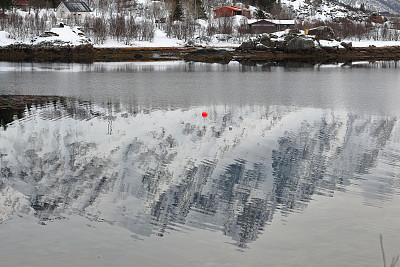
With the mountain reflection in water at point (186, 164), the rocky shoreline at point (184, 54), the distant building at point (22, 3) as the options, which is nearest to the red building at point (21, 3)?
the distant building at point (22, 3)

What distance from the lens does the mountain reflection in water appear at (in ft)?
37.0

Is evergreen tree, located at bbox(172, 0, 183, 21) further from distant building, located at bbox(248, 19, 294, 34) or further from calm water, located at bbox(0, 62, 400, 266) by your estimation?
calm water, located at bbox(0, 62, 400, 266)

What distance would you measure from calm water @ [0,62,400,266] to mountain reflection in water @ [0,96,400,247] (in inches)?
1.8

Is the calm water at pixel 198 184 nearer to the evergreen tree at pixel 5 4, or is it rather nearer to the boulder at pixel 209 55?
the boulder at pixel 209 55

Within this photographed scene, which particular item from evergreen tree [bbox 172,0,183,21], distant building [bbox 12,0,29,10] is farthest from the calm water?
distant building [bbox 12,0,29,10]

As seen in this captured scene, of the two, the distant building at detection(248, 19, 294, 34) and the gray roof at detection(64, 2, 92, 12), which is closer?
the gray roof at detection(64, 2, 92, 12)

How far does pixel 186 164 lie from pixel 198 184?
6.93ft

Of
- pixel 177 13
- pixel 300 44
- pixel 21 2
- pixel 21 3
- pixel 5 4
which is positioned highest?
pixel 21 2

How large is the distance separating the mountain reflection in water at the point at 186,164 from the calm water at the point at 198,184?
46 mm

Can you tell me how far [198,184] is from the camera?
13164 mm

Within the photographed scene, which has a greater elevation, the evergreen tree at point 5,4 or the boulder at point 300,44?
the evergreen tree at point 5,4

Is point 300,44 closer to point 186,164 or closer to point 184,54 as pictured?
point 184,54

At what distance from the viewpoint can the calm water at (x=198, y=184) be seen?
9.30 meters

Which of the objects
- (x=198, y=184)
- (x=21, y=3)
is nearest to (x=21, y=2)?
(x=21, y=3)
